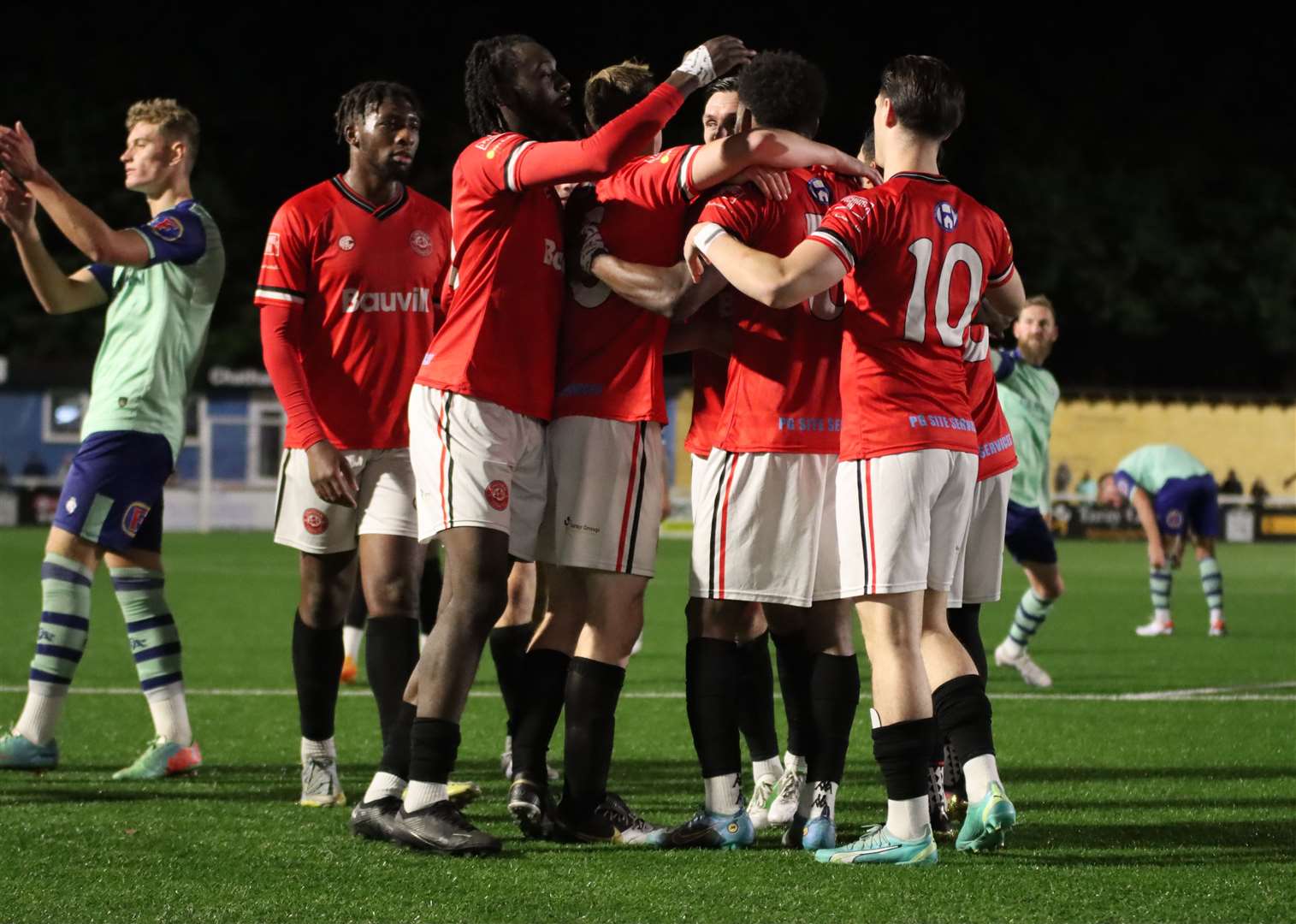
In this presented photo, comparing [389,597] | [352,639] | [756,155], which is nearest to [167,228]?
[389,597]

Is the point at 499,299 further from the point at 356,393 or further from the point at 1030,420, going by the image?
the point at 1030,420

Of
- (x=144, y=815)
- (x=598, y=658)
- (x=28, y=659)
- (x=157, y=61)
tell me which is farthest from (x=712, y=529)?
(x=157, y=61)

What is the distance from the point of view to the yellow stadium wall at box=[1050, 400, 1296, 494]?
43.2 m

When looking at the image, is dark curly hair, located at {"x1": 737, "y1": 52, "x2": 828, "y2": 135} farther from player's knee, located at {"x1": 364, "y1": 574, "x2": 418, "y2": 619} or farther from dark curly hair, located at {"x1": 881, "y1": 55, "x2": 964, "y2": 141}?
player's knee, located at {"x1": 364, "y1": 574, "x2": 418, "y2": 619}

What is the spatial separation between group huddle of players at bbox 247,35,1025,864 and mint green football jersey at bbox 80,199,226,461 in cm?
119

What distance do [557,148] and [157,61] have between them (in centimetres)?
4526

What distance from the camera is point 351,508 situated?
530cm

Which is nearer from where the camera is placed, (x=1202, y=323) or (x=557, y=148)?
(x=557, y=148)

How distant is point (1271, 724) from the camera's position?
7672mm

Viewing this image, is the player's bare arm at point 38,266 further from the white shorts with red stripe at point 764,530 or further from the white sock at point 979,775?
the white sock at point 979,775

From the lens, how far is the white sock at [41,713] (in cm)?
607

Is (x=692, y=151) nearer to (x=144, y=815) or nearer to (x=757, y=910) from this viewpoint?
(x=757, y=910)

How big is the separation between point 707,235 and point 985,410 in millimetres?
1151

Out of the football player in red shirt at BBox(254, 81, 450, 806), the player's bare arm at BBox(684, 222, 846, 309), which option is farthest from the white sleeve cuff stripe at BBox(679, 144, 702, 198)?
the football player in red shirt at BBox(254, 81, 450, 806)
